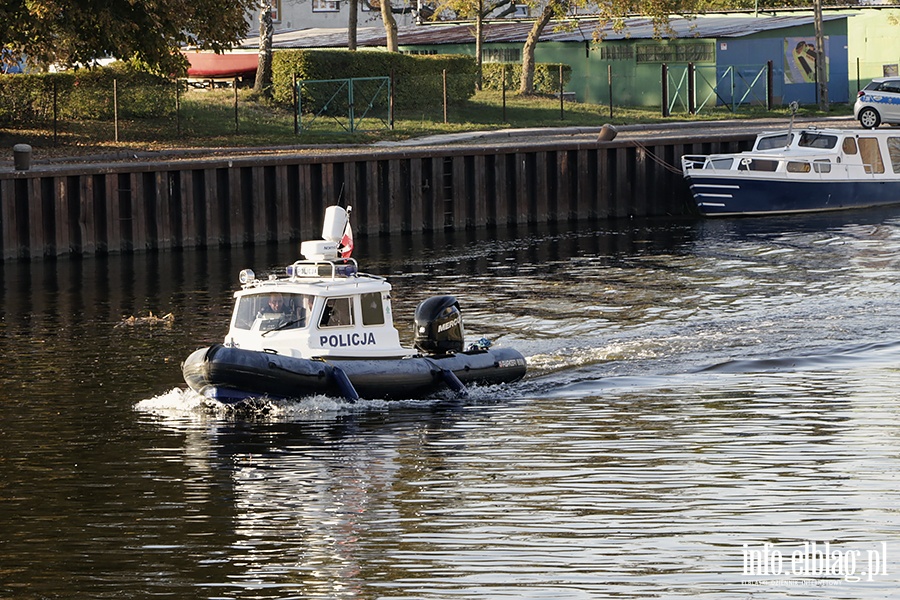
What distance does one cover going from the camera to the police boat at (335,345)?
19.7 metres

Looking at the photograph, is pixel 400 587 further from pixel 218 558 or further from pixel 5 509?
pixel 5 509

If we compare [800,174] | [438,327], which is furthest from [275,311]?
[800,174]

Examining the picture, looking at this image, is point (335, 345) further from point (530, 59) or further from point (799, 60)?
point (799, 60)

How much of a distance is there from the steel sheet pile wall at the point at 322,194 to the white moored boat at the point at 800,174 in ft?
4.84

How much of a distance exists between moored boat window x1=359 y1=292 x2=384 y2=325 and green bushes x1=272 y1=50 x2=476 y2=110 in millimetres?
31292

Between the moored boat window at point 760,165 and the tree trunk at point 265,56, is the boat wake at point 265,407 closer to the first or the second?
the moored boat window at point 760,165

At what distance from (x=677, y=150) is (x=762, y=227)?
5.10 meters

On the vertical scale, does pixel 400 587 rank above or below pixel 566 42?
below

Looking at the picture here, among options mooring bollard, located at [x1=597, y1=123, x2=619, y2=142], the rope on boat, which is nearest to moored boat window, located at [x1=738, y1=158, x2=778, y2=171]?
the rope on boat

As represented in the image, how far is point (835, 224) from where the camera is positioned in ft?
139

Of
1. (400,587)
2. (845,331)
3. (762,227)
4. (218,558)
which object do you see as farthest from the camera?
(762,227)

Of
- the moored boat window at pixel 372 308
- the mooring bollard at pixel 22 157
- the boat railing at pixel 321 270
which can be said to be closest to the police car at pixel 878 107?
the mooring bollard at pixel 22 157

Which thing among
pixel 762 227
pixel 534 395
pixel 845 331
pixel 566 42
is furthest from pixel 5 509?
pixel 566 42

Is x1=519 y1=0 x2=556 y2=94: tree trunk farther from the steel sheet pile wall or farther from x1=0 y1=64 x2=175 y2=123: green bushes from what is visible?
x1=0 y1=64 x2=175 y2=123: green bushes
